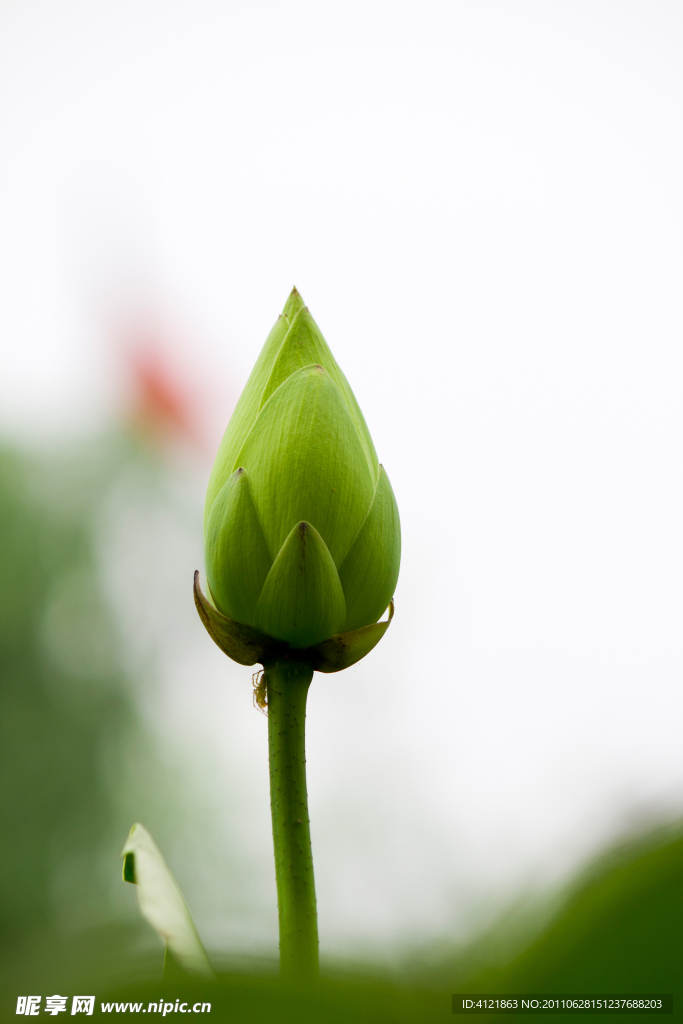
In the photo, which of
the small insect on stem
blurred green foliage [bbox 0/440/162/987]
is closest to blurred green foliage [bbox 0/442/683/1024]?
blurred green foliage [bbox 0/440/162/987]

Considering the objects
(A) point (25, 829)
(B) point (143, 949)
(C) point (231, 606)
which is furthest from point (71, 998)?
(A) point (25, 829)

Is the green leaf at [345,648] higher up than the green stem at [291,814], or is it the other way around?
the green leaf at [345,648]

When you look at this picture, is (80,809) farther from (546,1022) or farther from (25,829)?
(546,1022)

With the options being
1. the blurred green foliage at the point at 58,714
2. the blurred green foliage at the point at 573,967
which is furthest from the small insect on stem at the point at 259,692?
the blurred green foliage at the point at 58,714

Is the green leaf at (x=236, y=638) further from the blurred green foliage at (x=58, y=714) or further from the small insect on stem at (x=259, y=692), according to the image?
the blurred green foliage at (x=58, y=714)

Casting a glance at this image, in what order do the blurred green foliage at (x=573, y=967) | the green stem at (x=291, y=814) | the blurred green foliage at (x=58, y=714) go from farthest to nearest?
the blurred green foliage at (x=58, y=714) < the green stem at (x=291, y=814) < the blurred green foliage at (x=573, y=967)

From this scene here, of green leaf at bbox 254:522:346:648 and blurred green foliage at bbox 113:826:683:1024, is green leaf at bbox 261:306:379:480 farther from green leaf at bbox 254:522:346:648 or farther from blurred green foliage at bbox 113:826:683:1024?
blurred green foliage at bbox 113:826:683:1024

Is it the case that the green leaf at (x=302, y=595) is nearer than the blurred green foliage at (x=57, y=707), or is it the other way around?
the green leaf at (x=302, y=595)
